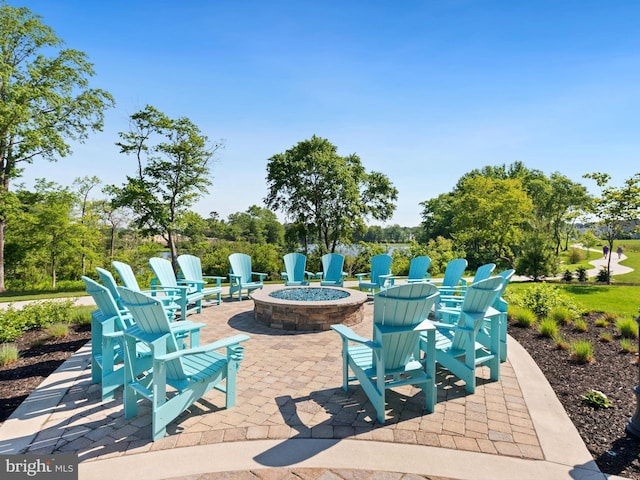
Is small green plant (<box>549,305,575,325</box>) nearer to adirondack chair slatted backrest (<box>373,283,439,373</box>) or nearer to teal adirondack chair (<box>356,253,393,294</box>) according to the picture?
teal adirondack chair (<box>356,253,393,294</box>)

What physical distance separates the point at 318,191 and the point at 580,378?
12530mm

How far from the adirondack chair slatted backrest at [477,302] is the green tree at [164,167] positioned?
1161cm

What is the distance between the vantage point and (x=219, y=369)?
2820 millimetres

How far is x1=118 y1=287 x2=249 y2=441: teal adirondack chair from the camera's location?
2.43 meters

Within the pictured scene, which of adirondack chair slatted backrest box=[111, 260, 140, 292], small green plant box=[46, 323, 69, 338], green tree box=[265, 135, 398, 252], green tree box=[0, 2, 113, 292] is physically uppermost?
green tree box=[0, 2, 113, 292]

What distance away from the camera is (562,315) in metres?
5.80

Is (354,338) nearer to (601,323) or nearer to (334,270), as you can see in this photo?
(601,323)

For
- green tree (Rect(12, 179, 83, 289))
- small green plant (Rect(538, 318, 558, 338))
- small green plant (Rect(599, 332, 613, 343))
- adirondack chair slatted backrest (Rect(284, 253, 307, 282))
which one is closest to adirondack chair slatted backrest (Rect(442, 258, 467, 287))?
small green plant (Rect(538, 318, 558, 338))

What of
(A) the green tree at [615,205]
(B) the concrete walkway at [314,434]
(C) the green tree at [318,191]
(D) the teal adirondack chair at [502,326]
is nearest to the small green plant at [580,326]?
(D) the teal adirondack chair at [502,326]

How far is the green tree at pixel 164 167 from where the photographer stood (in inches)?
479

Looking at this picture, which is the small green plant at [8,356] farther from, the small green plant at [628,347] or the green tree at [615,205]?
the green tree at [615,205]

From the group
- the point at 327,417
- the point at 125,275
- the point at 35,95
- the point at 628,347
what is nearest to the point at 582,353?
the point at 628,347

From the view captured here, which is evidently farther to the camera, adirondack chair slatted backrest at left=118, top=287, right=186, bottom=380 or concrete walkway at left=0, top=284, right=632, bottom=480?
adirondack chair slatted backrest at left=118, top=287, right=186, bottom=380

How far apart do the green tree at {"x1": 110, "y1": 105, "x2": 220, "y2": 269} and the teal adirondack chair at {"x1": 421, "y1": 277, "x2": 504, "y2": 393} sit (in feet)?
37.6
